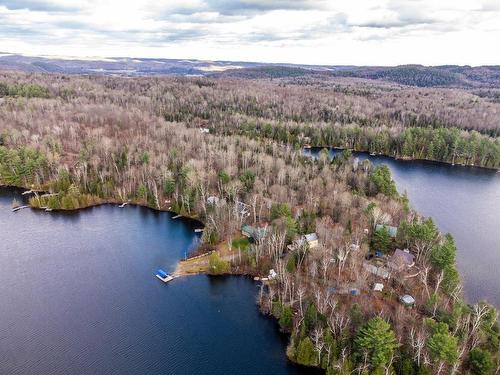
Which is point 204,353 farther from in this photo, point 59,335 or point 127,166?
point 127,166

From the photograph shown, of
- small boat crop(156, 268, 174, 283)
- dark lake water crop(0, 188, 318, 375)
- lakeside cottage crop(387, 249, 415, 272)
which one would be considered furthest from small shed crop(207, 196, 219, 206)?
lakeside cottage crop(387, 249, 415, 272)

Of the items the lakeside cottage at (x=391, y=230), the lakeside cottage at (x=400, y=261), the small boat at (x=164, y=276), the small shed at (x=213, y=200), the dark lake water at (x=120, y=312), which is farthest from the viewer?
the small shed at (x=213, y=200)

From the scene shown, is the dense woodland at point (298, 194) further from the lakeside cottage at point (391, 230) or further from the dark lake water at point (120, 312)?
the dark lake water at point (120, 312)

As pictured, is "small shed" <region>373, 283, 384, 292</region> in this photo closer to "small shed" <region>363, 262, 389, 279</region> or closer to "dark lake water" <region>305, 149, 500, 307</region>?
"small shed" <region>363, 262, 389, 279</region>

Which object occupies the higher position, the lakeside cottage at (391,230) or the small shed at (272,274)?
the lakeside cottage at (391,230)

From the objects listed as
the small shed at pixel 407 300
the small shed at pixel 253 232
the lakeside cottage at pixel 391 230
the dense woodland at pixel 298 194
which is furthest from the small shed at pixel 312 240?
the small shed at pixel 407 300

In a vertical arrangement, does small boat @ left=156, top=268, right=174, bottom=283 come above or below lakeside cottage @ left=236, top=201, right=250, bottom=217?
below

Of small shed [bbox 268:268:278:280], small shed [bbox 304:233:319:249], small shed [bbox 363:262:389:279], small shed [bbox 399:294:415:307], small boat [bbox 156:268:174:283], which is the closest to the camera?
small shed [bbox 399:294:415:307]

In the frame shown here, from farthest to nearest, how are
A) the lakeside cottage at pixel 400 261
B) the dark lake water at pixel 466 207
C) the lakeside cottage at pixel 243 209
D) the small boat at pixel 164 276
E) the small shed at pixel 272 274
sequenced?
the lakeside cottage at pixel 243 209 < the dark lake water at pixel 466 207 < the small boat at pixel 164 276 < the small shed at pixel 272 274 < the lakeside cottage at pixel 400 261
